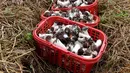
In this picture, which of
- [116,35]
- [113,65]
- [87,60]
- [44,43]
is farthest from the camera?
[116,35]

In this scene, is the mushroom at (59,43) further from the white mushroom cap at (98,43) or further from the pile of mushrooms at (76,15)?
the pile of mushrooms at (76,15)

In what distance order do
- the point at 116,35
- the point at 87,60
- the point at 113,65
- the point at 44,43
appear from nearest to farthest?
the point at 87,60, the point at 44,43, the point at 113,65, the point at 116,35

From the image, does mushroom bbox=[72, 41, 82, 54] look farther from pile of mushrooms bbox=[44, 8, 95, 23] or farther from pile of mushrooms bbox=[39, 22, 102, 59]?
pile of mushrooms bbox=[44, 8, 95, 23]

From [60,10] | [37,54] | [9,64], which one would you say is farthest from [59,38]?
[60,10]

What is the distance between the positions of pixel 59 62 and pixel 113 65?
51cm

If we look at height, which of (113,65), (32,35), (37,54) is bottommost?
(113,65)

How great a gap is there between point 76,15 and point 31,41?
585mm

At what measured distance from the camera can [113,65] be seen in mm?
2570

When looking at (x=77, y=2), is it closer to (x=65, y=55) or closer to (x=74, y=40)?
(x=74, y=40)

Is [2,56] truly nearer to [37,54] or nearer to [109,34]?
[37,54]

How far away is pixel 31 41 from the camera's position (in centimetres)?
259

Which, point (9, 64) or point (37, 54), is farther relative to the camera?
point (37, 54)

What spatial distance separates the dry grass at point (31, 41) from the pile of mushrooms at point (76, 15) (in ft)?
0.55

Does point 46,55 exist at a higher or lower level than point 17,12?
lower
